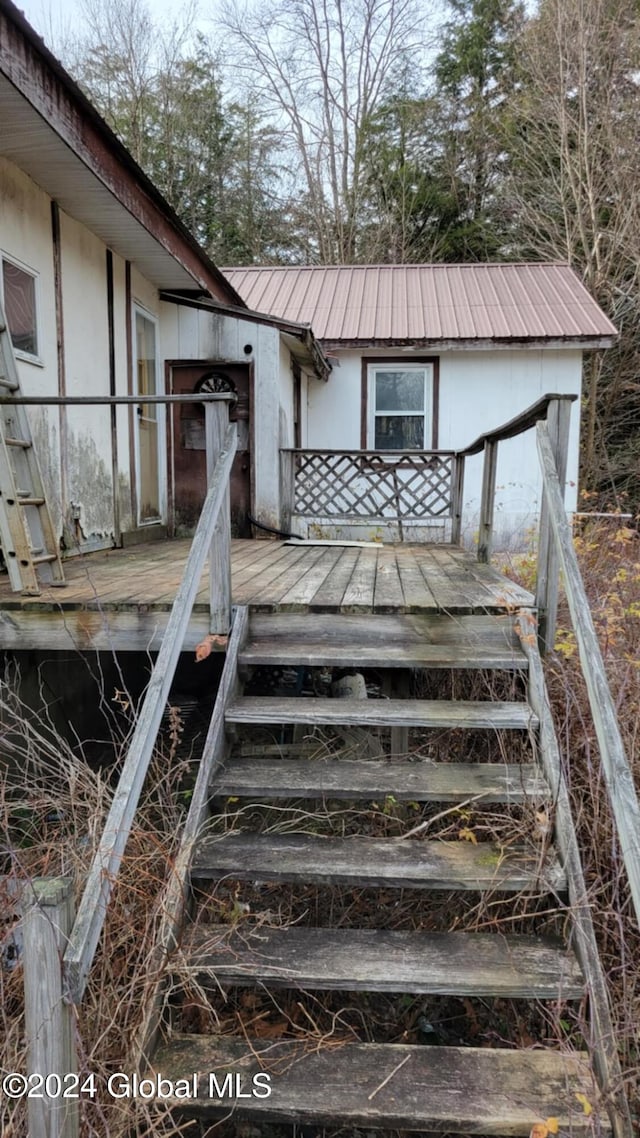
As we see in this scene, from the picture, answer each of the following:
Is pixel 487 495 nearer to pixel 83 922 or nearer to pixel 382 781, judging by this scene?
pixel 382 781

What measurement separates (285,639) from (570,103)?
12882 millimetres

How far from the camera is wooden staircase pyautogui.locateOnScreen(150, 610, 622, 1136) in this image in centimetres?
172

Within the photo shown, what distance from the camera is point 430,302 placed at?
33.3 ft

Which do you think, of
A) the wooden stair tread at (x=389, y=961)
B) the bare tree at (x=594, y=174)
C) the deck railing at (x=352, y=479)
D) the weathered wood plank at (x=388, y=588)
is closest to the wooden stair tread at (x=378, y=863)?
the wooden stair tread at (x=389, y=961)

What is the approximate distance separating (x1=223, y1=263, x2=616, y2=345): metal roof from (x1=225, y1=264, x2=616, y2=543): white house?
3 centimetres

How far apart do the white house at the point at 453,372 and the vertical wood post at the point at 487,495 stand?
12.3 ft

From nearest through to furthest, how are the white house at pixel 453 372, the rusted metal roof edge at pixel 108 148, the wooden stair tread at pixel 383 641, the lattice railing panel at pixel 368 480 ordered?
the wooden stair tread at pixel 383 641
the rusted metal roof edge at pixel 108 148
the lattice railing panel at pixel 368 480
the white house at pixel 453 372

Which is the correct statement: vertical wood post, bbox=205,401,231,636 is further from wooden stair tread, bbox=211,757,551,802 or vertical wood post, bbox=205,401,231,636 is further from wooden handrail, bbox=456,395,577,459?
wooden handrail, bbox=456,395,577,459

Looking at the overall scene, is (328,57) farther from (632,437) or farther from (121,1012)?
(121,1012)

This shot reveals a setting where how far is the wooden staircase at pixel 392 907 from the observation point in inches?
67.9

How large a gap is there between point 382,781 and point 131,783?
998mm

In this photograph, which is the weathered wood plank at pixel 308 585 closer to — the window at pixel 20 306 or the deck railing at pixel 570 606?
the deck railing at pixel 570 606

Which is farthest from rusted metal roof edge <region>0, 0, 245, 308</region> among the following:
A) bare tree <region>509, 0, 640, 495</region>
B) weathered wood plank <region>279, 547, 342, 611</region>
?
bare tree <region>509, 0, 640, 495</region>

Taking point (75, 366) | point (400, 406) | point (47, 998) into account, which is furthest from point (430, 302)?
point (47, 998)
